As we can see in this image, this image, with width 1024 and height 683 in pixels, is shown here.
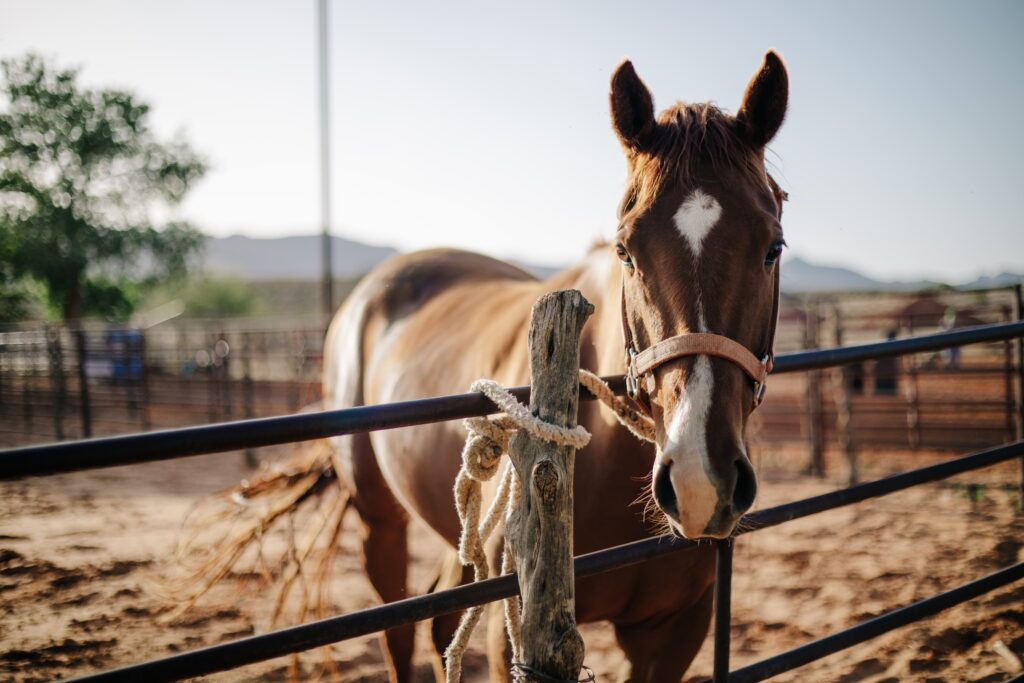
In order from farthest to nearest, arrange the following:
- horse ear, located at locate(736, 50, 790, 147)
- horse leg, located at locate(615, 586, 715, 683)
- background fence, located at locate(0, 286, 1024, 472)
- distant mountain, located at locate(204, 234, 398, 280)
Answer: distant mountain, located at locate(204, 234, 398, 280), background fence, located at locate(0, 286, 1024, 472), horse leg, located at locate(615, 586, 715, 683), horse ear, located at locate(736, 50, 790, 147)

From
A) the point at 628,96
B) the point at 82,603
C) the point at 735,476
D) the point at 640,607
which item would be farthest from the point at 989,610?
the point at 82,603

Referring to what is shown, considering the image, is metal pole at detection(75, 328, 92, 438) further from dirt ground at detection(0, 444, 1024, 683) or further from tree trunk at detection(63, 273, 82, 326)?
tree trunk at detection(63, 273, 82, 326)

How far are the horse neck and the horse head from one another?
24 centimetres

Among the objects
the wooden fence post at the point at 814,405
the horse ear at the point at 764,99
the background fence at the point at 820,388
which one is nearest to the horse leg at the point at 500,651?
the horse ear at the point at 764,99

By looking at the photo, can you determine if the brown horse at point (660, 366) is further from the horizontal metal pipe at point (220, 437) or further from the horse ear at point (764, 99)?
the horizontal metal pipe at point (220, 437)

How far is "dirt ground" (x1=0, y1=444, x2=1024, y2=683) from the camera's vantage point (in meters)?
3.03

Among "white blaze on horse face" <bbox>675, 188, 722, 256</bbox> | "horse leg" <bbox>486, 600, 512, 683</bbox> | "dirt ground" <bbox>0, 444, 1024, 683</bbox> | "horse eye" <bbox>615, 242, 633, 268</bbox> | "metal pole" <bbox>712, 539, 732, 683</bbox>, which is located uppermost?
"white blaze on horse face" <bbox>675, 188, 722, 256</bbox>

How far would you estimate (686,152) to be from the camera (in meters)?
1.48

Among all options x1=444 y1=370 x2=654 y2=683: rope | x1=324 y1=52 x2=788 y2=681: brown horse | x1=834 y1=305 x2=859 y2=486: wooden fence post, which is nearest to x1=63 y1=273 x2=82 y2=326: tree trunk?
x1=834 y1=305 x2=859 y2=486: wooden fence post

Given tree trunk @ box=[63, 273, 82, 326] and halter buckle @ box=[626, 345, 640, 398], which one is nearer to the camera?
halter buckle @ box=[626, 345, 640, 398]

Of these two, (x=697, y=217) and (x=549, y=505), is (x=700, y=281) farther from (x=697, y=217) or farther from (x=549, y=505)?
(x=549, y=505)

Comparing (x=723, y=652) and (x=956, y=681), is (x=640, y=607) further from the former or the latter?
(x=956, y=681)

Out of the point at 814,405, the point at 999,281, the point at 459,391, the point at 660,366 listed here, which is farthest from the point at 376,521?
the point at 814,405

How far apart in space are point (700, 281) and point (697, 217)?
0.50ft
